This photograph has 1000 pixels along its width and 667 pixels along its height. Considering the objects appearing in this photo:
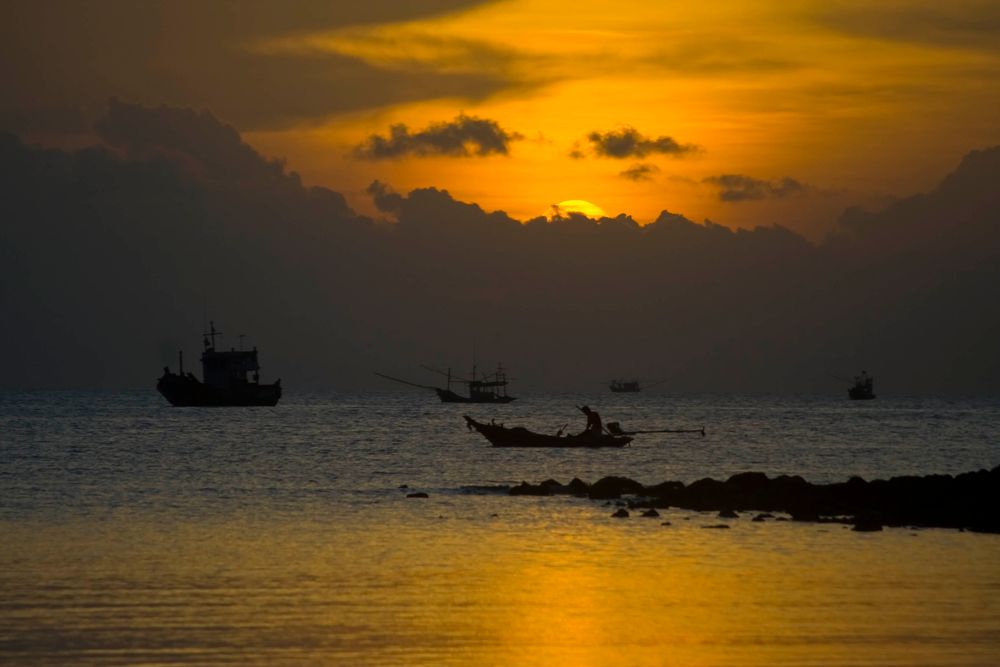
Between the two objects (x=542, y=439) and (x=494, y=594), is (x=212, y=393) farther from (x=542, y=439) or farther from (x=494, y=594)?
(x=494, y=594)

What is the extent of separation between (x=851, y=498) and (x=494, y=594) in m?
17.8

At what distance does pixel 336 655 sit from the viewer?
18.8 m

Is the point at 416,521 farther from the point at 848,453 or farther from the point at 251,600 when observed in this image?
the point at 848,453

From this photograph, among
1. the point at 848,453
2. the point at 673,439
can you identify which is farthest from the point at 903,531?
the point at 673,439

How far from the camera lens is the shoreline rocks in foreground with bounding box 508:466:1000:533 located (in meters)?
35.2

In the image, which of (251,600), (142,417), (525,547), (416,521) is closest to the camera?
(251,600)

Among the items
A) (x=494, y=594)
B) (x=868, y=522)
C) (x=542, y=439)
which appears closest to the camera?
(x=494, y=594)

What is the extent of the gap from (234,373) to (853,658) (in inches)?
4925

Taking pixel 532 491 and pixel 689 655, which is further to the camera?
pixel 532 491

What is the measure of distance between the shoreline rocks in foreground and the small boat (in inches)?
814

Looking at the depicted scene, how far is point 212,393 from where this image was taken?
5497 inches

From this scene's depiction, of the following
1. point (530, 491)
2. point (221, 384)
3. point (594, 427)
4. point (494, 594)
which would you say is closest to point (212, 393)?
point (221, 384)

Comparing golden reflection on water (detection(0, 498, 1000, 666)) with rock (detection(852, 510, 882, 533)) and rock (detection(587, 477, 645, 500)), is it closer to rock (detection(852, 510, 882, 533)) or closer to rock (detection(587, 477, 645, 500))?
rock (detection(852, 510, 882, 533))

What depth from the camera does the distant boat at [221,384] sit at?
456 feet
